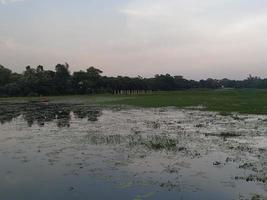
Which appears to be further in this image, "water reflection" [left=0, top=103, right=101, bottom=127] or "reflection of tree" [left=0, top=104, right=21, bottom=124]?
"reflection of tree" [left=0, top=104, right=21, bottom=124]

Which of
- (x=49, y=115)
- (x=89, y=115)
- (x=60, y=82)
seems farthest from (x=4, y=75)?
(x=89, y=115)

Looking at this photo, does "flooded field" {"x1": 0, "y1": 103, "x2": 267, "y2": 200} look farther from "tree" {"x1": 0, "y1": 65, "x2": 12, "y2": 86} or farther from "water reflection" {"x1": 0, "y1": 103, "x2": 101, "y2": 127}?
"tree" {"x1": 0, "y1": 65, "x2": 12, "y2": 86}

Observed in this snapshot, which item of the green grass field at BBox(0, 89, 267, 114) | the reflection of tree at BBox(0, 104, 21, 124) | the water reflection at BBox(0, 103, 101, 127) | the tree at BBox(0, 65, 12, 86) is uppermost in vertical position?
the tree at BBox(0, 65, 12, 86)

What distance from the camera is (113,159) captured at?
51.8 feet

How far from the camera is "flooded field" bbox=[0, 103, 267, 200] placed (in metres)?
11.2

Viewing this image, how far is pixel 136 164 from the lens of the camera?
48.5 ft

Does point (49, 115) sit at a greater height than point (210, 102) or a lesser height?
lesser

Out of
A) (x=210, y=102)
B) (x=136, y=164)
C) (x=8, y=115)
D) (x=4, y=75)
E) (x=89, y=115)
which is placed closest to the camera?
(x=136, y=164)

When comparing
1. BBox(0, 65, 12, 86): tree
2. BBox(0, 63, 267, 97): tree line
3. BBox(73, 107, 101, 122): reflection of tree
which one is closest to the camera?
BBox(73, 107, 101, 122): reflection of tree

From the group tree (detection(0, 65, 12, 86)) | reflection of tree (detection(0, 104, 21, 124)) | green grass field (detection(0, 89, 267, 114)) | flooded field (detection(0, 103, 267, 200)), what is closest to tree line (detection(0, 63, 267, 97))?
tree (detection(0, 65, 12, 86))

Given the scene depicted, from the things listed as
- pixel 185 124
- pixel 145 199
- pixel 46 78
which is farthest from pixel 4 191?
pixel 46 78

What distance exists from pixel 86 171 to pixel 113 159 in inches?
82.5

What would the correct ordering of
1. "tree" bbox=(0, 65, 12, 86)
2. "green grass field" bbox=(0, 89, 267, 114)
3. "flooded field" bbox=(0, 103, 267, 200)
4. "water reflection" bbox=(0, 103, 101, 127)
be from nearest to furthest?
"flooded field" bbox=(0, 103, 267, 200)
"water reflection" bbox=(0, 103, 101, 127)
"green grass field" bbox=(0, 89, 267, 114)
"tree" bbox=(0, 65, 12, 86)

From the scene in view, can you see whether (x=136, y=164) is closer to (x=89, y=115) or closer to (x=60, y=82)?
(x=89, y=115)
